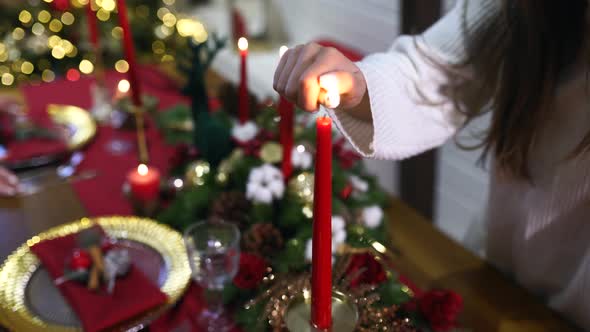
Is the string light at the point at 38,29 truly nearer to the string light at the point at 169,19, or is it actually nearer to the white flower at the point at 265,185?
the string light at the point at 169,19

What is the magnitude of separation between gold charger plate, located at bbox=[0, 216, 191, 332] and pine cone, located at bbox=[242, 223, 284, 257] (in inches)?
3.7

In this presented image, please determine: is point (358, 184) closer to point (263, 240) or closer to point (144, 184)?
point (263, 240)

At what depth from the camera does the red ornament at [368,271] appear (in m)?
0.60

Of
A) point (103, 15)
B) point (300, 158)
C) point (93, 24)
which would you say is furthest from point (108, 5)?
point (300, 158)

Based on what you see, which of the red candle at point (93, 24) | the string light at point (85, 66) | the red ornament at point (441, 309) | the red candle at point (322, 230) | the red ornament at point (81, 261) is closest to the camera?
the red candle at point (322, 230)

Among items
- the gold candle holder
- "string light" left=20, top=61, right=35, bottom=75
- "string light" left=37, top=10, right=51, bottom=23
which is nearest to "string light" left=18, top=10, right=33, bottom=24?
"string light" left=37, top=10, right=51, bottom=23

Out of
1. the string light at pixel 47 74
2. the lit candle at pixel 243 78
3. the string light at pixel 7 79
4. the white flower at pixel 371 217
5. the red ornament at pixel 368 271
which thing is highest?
the lit candle at pixel 243 78

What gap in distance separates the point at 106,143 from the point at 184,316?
1.91 feet

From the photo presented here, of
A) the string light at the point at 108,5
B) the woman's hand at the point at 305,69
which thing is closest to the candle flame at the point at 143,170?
the woman's hand at the point at 305,69

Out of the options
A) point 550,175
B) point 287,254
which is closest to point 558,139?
point 550,175

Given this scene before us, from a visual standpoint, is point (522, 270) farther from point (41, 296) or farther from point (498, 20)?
point (41, 296)

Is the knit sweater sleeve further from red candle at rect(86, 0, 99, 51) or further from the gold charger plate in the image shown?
red candle at rect(86, 0, 99, 51)

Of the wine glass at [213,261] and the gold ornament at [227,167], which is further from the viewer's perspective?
the gold ornament at [227,167]

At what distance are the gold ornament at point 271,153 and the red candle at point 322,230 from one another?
1.48 feet
